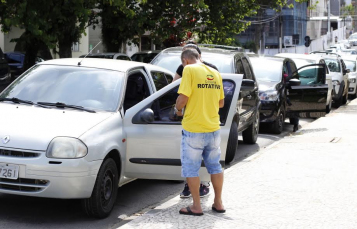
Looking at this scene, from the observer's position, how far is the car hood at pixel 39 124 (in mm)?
6477

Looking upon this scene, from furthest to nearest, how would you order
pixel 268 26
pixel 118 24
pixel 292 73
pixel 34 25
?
pixel 268 26 → pixel 118 24 → pixel 34 25 → pixel 292 73

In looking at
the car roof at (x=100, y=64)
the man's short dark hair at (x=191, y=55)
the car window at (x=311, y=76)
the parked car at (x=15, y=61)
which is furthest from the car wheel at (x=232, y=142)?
the parked car at (x=15, y=61)

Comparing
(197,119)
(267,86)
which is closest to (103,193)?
(197,119)

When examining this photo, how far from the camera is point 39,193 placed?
648 centimetres

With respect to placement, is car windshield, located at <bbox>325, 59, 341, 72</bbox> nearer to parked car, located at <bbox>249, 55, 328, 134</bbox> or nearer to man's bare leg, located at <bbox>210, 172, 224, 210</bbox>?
parked car, located at <bbox>249, 55, 328, 134</bbox>

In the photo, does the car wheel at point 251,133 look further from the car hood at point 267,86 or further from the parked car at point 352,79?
the parked car at point 352,79

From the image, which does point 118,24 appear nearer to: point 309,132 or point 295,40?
point 309,132

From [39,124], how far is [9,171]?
56 cm

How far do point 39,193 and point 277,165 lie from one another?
13.6 feet

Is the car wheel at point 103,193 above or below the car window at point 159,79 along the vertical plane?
below

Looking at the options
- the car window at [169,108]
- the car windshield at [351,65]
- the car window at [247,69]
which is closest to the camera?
the car window at [169,108]

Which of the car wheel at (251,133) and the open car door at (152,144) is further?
the car wheel at (251,133)

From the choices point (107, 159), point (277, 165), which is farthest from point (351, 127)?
point (107, 159)

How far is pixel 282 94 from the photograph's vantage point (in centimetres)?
1480
